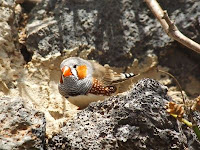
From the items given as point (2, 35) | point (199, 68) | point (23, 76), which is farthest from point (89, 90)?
point (199, 68)

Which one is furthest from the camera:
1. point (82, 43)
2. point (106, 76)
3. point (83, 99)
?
point (82, 43)

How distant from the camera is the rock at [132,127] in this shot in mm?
3131

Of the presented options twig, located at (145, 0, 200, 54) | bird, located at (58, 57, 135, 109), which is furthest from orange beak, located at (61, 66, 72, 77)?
twig, located at (145, 0, 200, 54)

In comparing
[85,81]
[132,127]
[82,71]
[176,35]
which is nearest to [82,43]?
[82,71]

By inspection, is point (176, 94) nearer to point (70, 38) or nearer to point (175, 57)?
point (175, 57)

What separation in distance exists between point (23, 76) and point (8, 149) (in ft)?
5.02

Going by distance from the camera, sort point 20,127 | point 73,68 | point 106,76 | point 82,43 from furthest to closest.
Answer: point 82,43, point 106,76, point 73,68, point 20,127

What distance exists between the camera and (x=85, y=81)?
14.1ft

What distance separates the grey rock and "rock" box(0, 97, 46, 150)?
58.7 inches

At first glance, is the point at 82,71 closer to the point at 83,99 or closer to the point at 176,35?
the point at 83,99

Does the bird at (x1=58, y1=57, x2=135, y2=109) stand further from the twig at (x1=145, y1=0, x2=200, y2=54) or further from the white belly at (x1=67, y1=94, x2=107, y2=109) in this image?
the twig at (x1=145, y1=0, x2=200, y2=54)

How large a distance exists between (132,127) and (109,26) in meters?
1.83

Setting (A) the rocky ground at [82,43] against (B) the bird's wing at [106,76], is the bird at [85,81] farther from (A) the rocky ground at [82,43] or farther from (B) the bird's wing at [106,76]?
(A) the rocky ground at [82,43]

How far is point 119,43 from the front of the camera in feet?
15.5
